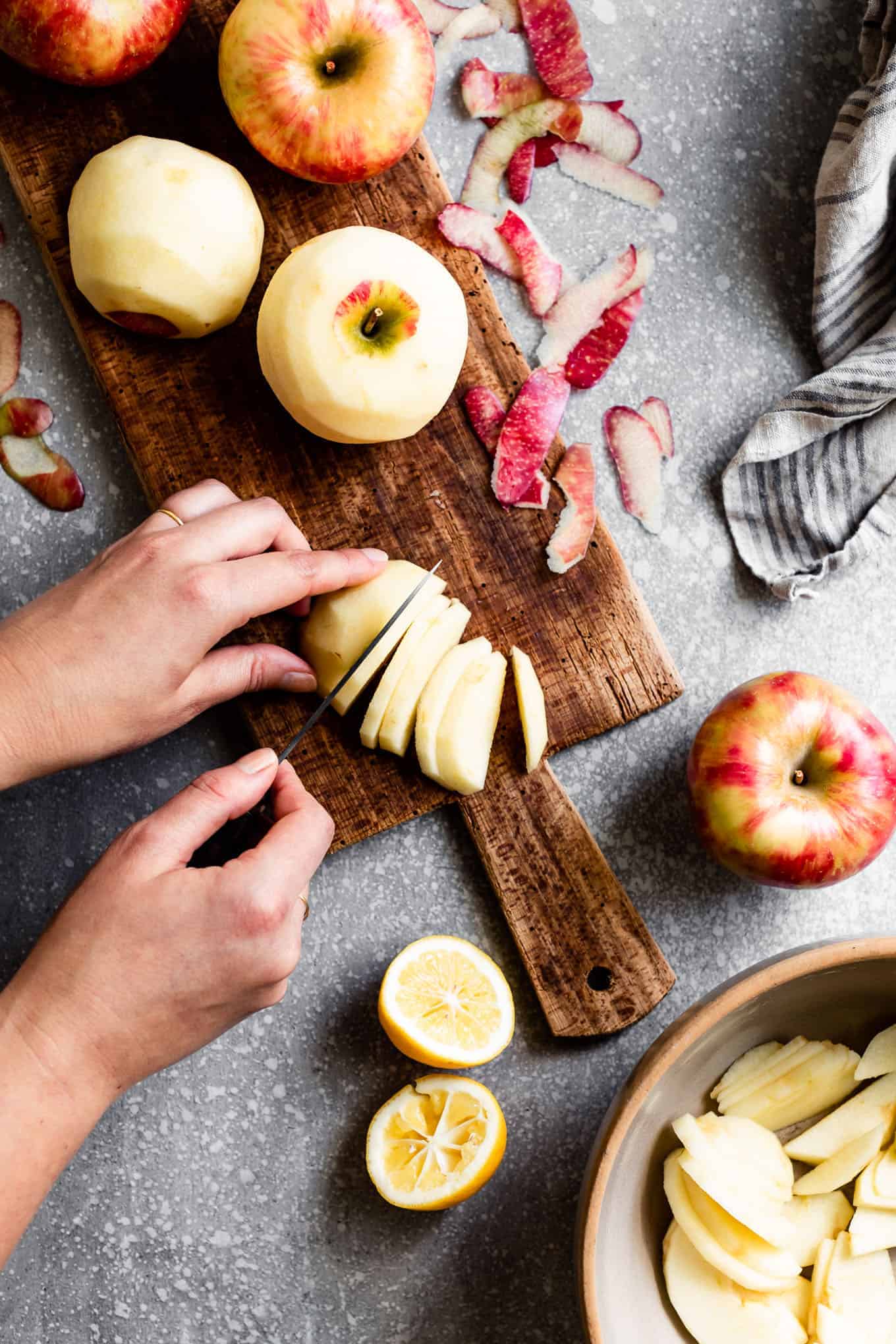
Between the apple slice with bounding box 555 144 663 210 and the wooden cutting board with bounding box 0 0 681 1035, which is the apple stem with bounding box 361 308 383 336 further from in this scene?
the apple slice with bounding box 555 144 663 210

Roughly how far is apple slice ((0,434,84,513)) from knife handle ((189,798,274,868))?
0.49m

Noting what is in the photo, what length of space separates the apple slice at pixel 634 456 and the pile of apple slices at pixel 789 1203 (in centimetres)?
70

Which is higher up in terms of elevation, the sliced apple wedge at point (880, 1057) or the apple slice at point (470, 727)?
the apple slice at point (470, 727)

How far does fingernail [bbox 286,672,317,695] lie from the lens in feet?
4.19

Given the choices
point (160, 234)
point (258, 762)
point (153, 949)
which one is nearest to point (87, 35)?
point (160, 234)

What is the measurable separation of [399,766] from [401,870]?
145 mm

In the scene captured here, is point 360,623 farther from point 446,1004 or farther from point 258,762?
point 446,1004

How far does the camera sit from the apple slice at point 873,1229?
1271mm

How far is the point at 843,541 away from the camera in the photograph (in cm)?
142

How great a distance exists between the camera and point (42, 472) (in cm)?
135

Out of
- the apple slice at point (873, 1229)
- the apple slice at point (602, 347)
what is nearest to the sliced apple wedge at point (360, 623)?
the apple slice at point (602, 347)

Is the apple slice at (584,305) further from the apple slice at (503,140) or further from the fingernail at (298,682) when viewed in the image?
the fingernail at (298,682)

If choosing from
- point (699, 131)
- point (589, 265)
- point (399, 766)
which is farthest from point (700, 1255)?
point (699, 131)

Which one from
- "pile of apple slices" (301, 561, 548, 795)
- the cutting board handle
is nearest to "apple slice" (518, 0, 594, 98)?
"pile of apple slices" (301, 561, 548, 795)
